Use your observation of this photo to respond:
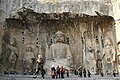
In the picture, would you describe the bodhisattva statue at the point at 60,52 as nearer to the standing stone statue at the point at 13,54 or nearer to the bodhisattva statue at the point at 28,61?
the bodhisattva statue at the point at 28,61

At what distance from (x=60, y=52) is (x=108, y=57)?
7.51 feet

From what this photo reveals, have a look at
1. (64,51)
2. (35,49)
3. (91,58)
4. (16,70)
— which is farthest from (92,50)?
(16,70)

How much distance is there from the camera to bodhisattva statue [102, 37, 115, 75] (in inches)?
458

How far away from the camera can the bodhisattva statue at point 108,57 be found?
11.6m

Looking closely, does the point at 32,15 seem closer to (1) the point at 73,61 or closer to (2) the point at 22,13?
(2) the point at 22,13

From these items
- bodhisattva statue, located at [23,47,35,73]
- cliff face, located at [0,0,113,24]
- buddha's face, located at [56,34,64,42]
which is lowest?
bodhisattva statue, located at [23,47,35,73]

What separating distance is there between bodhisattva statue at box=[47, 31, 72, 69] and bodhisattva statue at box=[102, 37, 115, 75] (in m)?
1.66

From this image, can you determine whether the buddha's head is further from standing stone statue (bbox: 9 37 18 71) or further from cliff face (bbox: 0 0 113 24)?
standing stone statue (bbox: 9 37 18 71)

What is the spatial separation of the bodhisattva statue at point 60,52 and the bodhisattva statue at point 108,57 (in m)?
1.66

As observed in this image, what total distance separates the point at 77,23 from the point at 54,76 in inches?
159

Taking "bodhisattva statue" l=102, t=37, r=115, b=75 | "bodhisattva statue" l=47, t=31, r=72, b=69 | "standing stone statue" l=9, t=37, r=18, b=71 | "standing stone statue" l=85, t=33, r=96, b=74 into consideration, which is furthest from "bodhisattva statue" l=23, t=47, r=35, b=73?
"bodhisattva statue" l=102, t=37, r=115, b=75

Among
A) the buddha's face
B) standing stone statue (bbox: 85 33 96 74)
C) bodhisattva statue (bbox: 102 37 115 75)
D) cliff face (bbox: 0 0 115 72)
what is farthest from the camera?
the buddha's face

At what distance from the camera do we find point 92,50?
39.6ft

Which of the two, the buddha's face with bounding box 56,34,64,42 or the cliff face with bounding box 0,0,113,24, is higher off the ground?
the cliff face with bounding box 0,0,113,24
